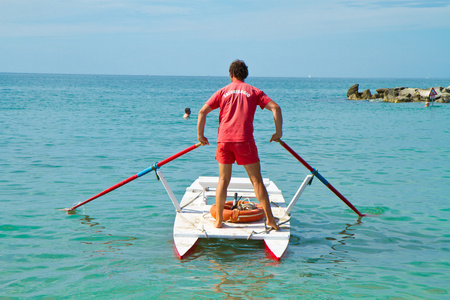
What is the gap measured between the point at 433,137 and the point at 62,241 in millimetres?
17959

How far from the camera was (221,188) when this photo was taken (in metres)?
6.26

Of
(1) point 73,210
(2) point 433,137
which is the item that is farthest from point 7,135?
(2) point 433,137

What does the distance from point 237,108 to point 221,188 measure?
1099 millimetres

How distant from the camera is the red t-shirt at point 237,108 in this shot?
19.6 ft

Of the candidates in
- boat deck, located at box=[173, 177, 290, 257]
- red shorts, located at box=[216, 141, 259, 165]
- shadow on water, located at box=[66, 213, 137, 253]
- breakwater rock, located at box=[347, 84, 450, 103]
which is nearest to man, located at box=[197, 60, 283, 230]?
red shorts, located at box=[216, 141, 259, 165]

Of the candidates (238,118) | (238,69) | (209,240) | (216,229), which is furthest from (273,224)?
(238,69)

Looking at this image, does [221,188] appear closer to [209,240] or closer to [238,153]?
[238,153]

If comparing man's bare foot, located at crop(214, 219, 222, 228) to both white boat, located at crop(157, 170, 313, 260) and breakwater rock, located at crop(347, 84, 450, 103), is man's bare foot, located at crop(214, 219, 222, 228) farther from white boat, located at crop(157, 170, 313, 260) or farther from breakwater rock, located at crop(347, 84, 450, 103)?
breakwater rock, located at crop(347, 84, 450, 103)

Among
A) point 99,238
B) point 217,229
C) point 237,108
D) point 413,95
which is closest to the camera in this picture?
point 237,108

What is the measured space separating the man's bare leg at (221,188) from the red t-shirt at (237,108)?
397 millimetres

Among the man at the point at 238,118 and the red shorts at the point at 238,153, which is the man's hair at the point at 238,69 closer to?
the man at the point at 238,118

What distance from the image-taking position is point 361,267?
6332mm

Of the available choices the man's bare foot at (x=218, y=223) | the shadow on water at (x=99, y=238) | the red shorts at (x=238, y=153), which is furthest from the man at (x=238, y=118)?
the shadow on water at (x=99, y=238)

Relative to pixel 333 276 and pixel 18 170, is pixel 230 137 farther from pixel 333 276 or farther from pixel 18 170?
pixel 18 170
